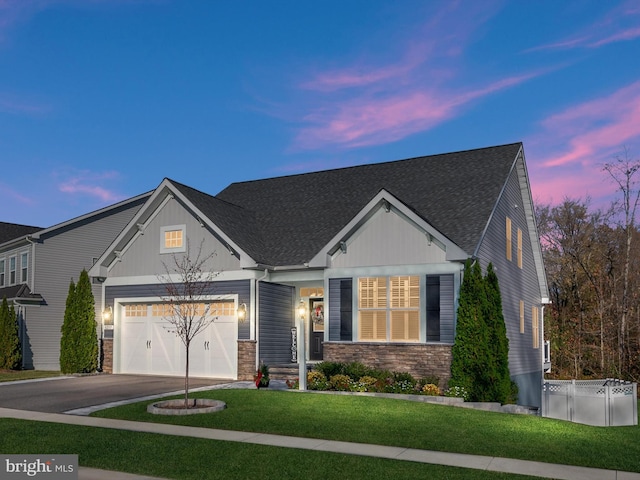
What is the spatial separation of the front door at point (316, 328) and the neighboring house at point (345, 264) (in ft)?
0.13

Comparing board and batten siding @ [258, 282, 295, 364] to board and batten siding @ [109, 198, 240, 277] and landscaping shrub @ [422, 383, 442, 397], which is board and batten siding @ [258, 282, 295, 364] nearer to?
board and batten siding @ [109, 198, 240, 277]

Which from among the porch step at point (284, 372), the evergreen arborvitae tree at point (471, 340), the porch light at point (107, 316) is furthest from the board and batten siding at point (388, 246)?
the porch light at point (107, 316)

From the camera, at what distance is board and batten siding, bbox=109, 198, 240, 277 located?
74.5ft

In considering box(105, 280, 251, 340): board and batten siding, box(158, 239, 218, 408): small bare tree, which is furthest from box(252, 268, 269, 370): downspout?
box(158, 239, 218, 408): small bare tree

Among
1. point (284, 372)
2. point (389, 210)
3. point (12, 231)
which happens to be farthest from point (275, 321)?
point (12, 231)

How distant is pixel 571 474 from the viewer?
908cm

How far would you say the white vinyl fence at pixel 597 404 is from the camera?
18.9 meters

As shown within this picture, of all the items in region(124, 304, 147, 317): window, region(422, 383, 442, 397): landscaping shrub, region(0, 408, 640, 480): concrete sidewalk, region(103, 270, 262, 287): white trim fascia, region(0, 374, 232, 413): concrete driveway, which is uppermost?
region(103, 270, 262, 287): white trim fascia

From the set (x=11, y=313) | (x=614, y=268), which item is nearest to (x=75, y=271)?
(x=11, y=313)

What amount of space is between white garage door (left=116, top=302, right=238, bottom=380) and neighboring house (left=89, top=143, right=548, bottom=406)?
0.05 m

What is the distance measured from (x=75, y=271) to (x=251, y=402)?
18802mm

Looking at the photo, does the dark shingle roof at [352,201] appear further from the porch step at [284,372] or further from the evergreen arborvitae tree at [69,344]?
the evergreen arborvitae tree at [69,344]

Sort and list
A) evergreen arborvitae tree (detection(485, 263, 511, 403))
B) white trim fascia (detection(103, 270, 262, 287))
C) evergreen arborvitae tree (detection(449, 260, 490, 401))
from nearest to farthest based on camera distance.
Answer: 1. evergreen arborvitae tree (detection(485, 263, 511, 403))
2. evergreen arborvitae tree (detection(449, 260, 490, 401))
3. white trim fascia (detection(103, 270, 262, 287))

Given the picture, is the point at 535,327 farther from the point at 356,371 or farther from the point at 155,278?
the point at 155,278
